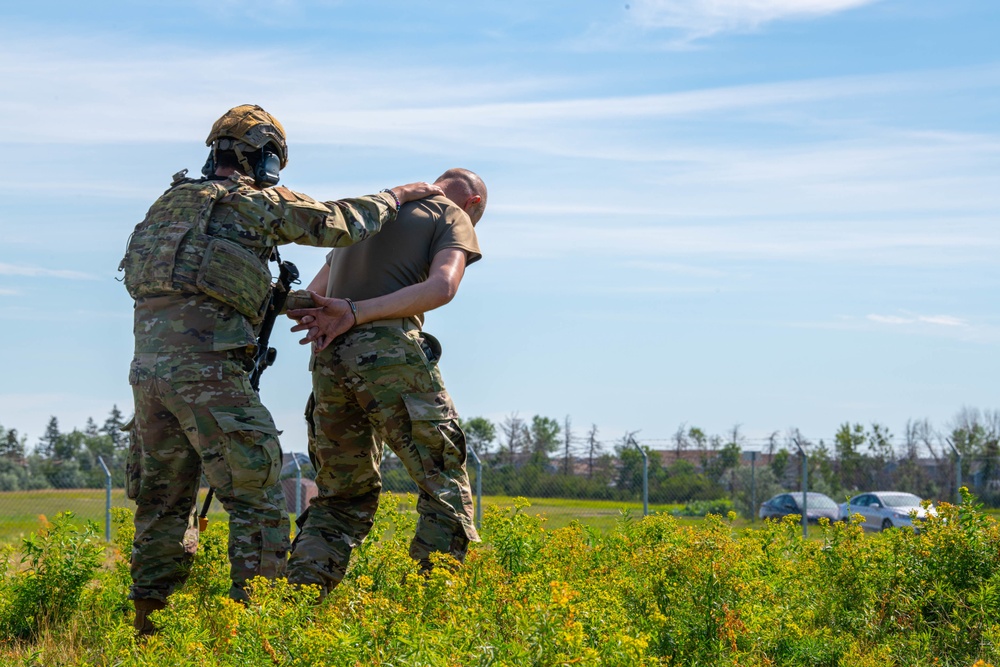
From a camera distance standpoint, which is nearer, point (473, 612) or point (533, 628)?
point (533, 628)

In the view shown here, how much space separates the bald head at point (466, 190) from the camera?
5.29m

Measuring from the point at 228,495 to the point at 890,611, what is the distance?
3.11m

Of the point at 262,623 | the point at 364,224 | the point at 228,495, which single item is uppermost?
the point at 364,224

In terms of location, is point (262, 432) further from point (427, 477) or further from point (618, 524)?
point (618, 524)

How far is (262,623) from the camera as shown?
3.16 metres

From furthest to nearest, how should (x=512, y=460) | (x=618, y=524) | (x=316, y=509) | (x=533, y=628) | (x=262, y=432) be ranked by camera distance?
(x=512, y=460) < (x=618, y=524) < (x=316, y=509) < (x=262, y=432) < (x=533, y=628)

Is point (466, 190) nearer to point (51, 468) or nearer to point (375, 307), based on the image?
point (375, 307)

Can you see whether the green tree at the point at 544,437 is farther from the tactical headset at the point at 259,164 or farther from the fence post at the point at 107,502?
the tactical headset at the point at 259,164

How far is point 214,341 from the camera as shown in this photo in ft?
14.0

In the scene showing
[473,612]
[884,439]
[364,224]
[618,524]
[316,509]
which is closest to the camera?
[473,612]

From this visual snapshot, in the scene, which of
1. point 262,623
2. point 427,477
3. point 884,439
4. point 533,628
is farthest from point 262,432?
point 884,439

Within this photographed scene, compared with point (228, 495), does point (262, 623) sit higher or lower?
lower

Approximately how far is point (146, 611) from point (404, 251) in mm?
1913

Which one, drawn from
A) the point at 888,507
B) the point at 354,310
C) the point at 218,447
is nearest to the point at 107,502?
the point at 354,310
